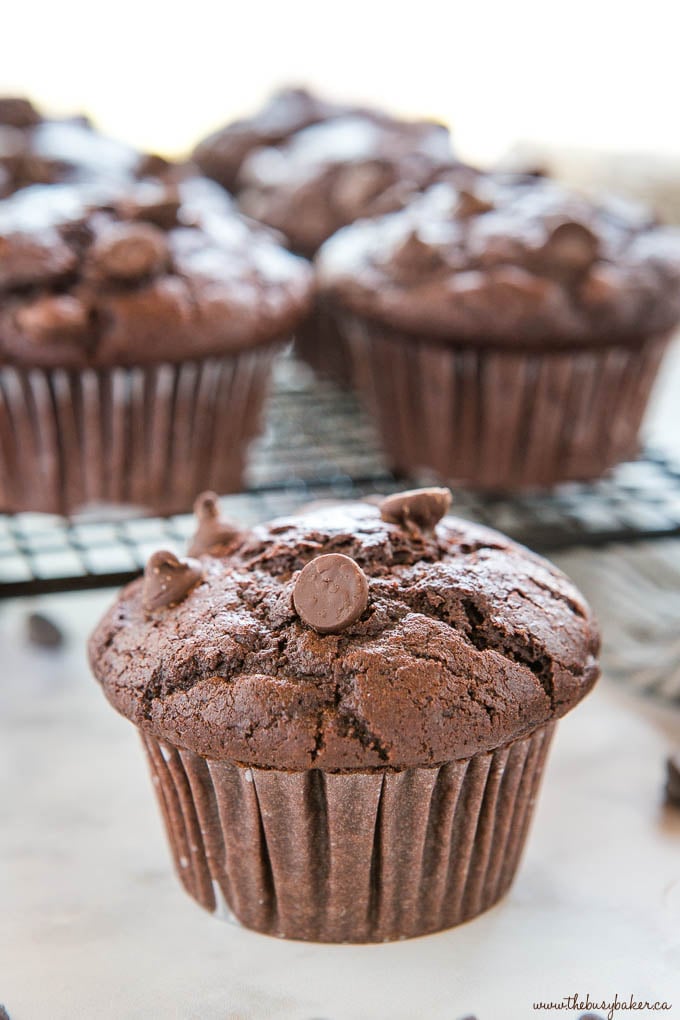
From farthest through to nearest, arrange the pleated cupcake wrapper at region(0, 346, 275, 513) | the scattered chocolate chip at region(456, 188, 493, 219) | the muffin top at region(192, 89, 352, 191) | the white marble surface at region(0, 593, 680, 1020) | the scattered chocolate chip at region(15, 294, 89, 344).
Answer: the muffin top at region(192, 89, 352, 191)
the scattered chocolate chip at region(456, 188, 493, 219)
the pleated cupcake wrapper at region(0, 346, 275, 513)
the scattered chocolate chip at region(15, 294, 89, 344)
the white marble surface at region(0, 593, 680, 1020)

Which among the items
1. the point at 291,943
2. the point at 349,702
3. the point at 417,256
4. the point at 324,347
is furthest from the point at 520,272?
the point at 291,943

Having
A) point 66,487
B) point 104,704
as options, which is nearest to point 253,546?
point 104,704

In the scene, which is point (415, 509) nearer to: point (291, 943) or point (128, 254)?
point (291, 943)

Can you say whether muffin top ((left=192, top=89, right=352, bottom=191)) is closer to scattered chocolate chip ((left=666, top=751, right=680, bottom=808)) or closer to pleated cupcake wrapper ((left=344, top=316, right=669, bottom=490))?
pleated cupcake wrapper ((left=344, top=316, right=669, bottom=490))

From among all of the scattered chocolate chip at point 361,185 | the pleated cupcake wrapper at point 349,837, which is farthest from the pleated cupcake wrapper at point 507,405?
the pleated cupcake wrapper at point 349,837

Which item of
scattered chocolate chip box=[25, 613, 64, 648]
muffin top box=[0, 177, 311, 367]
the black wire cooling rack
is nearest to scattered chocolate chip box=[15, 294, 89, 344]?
muffin top box=[0, 177, 311, 367]

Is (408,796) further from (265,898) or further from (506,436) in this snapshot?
(506,436)
